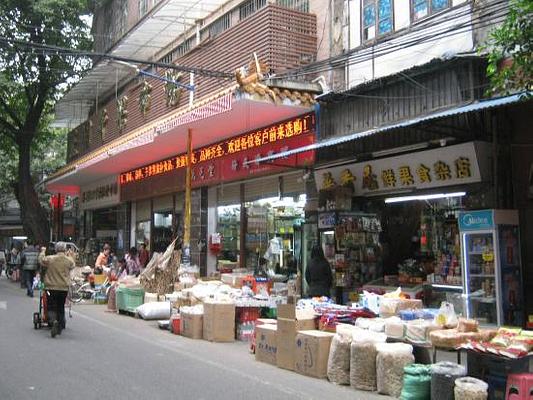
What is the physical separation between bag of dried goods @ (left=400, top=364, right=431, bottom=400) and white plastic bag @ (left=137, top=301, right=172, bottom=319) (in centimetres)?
794

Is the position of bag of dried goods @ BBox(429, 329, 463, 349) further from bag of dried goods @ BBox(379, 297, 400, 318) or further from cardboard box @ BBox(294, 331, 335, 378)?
bag of dried goods @ BBox(379, 297, 400, 318)

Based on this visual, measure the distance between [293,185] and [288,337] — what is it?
7.04 meters

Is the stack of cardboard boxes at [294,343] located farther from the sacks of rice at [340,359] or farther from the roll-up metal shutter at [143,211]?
the roll-up metal shutter at [143,211]

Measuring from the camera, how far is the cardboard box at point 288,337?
27.1 ft

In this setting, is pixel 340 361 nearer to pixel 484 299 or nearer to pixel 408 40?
pixel 484 299

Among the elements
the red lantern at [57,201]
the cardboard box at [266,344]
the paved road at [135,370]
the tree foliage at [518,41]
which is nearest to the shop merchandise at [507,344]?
the paved road at [135,370]

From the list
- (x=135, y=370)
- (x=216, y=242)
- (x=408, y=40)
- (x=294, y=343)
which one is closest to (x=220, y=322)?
(x=294, y=343)

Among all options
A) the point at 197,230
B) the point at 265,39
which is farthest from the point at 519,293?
the point at 197,230

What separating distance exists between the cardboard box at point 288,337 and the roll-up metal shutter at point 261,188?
24.4 ft

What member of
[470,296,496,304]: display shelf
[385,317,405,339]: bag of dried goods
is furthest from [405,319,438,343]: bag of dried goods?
[470,296,496,304]: display shelf

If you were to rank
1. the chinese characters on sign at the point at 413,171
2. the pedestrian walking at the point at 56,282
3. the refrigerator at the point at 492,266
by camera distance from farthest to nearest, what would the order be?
the pedestrian walking at the point at 56,282, the chinese characters on sign at the point at 413,171, the refrigerator at the point at 492,266

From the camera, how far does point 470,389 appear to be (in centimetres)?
575

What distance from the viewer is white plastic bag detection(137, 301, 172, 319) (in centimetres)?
1345

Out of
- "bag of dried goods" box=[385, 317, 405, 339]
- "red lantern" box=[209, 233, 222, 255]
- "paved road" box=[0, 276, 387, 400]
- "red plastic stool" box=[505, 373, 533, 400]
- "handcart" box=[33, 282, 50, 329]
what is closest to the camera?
"red plastic stool" box=[505, 373, 533, 400]
